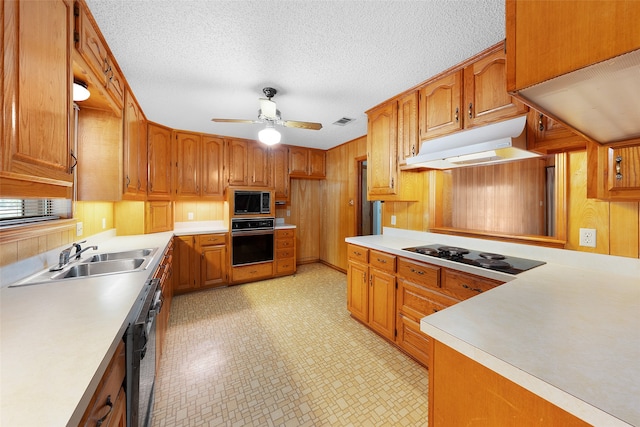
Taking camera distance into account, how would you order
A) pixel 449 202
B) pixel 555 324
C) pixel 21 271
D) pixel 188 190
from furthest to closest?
pixel 188 190 < pixel 449 202 < pixel 21 271 < pixel 555 324

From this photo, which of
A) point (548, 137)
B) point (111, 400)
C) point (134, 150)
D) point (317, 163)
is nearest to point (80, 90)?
point (134, 150)

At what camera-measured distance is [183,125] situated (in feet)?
11.0

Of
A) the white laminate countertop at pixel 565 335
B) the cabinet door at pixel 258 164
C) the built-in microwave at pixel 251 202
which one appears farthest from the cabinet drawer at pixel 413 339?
the cabinet door at pixel 258 164

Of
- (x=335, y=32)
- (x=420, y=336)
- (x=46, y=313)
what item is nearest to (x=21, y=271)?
(x=46, y=313)

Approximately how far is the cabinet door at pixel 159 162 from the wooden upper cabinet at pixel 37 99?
7.37 feet

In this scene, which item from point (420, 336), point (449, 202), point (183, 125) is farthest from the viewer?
point (183, 125)

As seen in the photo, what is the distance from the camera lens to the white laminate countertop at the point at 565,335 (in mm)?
529

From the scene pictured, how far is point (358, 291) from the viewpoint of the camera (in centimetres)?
258

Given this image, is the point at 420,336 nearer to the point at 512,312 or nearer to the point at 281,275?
the point at 512,312

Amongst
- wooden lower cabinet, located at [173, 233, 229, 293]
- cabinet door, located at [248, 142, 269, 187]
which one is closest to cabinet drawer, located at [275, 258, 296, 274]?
wooden lower cabinet, located at [173, 233, 229, 293]

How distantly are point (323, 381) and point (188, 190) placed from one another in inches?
126

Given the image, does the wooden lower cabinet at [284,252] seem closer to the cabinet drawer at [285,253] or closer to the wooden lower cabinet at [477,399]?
the cabinet drawer at [285,253]

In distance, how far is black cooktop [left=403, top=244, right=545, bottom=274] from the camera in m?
1.51

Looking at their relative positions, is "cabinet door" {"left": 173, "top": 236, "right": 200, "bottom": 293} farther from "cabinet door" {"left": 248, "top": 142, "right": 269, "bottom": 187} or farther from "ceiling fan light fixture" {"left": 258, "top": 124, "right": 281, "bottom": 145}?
"ceiling fan light fixture" {"left": 258, "top": 124, "right": 281, "bottom": 145}
